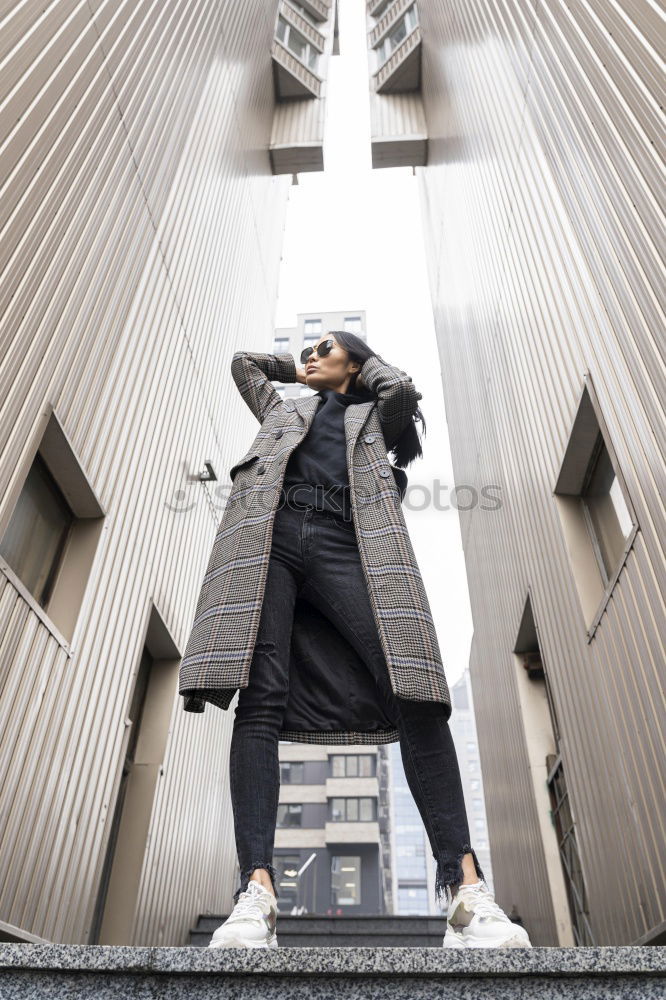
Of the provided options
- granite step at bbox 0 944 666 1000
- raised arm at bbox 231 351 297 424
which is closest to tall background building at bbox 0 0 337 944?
raised arm at bbox 231 351 297 424

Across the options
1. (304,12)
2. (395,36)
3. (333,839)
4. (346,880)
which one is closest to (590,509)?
(395,36)

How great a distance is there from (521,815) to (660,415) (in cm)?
501

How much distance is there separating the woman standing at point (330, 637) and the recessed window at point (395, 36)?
13.0m

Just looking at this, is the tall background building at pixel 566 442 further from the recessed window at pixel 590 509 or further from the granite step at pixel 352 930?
the granite step at pixel 352 930

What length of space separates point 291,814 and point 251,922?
4252 centimetres

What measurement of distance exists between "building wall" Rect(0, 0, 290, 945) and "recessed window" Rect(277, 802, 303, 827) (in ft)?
112

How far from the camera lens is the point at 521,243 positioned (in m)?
6.21

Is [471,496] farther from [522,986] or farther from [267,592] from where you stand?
[522,986]

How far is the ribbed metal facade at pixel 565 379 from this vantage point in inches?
141

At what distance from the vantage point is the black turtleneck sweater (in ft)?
9.11

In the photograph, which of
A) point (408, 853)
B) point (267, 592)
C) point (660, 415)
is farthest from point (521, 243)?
point (408, 853)

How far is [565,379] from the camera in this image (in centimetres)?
500

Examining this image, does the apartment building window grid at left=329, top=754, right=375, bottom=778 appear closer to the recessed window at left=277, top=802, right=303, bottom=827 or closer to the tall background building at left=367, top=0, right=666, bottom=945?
the recessed window at left=277, top=802, right=303, bottom=827

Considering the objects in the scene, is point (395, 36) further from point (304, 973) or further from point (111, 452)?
point (304, 973)
